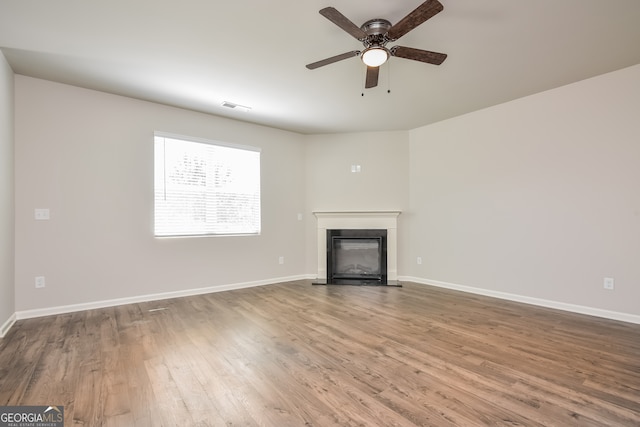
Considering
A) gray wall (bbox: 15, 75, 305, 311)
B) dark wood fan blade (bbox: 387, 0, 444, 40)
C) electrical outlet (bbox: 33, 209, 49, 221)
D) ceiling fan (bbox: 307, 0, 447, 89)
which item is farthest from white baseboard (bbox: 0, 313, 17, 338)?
dark wood fan blade (bbox: 387, 0, 444, 40)

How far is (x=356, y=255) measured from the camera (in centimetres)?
532

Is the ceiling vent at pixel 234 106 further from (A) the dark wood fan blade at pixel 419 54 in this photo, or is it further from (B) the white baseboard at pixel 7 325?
(B) the white baseboard at pixel 7 325

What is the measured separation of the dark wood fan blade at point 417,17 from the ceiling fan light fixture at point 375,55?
11 centimetres

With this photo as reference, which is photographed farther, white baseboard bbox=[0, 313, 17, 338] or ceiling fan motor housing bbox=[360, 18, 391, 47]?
white baseboard bbox=[0, 313, 17, 338]

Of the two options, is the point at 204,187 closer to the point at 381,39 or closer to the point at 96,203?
the point at 96,203

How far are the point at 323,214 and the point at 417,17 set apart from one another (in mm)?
3624

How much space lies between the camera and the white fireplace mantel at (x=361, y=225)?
204 inches

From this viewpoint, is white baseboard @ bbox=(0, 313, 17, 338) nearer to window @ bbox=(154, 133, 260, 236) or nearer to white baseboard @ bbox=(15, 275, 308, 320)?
white baseboard @ bbox=(15, 275, 308, 320)

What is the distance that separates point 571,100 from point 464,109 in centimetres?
118

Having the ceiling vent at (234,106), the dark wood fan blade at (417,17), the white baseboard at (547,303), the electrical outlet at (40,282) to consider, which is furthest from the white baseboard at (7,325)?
the white baseboard at (547,303)

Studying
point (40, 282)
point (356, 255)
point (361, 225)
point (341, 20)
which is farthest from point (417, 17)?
point (40, 282)

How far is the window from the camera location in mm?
4094

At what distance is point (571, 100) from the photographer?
11.5 ft

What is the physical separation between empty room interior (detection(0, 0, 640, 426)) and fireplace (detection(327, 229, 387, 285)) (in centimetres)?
4
